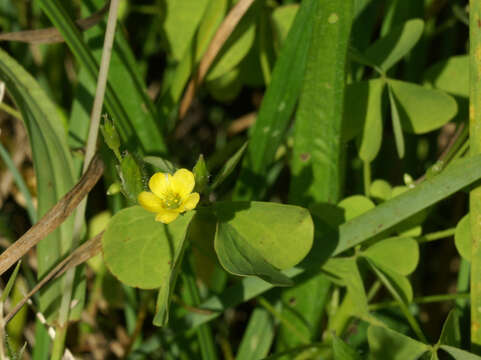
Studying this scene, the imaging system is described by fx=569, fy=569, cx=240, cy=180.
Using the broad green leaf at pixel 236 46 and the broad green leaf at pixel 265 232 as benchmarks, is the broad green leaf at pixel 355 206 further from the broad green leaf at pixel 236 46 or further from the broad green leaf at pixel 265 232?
the broad green leaf at pixel 236 46

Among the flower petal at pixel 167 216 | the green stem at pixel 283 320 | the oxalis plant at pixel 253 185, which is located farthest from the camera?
the green stem at pixel 283 320

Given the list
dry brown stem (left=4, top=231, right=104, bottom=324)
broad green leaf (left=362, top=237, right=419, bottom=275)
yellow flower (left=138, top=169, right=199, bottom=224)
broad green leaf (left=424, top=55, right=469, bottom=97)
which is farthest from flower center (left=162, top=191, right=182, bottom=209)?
broad green leaf (left=424, top=55, right=469, bottom=97)

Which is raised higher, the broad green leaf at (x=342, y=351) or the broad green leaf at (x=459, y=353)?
the broad green leaf at (x=342, y=351)

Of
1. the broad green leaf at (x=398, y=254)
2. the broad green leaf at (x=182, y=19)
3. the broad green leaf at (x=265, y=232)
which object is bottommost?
the broad green leaf at (x=398, y=254)

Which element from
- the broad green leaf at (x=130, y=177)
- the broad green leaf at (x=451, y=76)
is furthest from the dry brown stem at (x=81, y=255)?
the broad green leaf at (x=451, y=76)

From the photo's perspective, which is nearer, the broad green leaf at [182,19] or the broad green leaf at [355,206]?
the broad green leaf at [355,206]

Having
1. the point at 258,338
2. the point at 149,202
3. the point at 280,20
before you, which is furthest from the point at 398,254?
the point at 280,20

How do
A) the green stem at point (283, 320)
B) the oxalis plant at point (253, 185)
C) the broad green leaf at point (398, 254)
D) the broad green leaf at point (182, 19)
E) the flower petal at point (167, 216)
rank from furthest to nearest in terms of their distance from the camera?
the broad green leaf at point (182, 19) → the green stem at point (283, 320) → the broad green leaf at point (398, 254) → the oxalis plant at point (253, 185) → the flower petal at point (167, 216)

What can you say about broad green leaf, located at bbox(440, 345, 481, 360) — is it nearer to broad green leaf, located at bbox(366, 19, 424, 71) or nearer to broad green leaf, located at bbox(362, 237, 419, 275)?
broad green leaf, located at bbox(362, 237, 419, 275)
